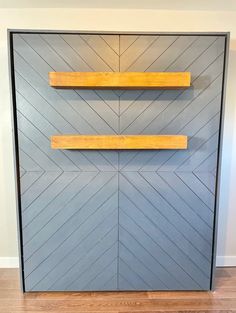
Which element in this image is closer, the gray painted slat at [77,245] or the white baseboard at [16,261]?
the gray painted slat at [77,245]

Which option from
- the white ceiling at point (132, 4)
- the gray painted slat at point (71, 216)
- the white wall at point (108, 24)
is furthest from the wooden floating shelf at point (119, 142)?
the white ceiling at point (132, 4)

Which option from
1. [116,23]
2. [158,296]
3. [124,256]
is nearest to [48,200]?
[124,256]

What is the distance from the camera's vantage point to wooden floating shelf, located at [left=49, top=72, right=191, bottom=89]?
172 cm

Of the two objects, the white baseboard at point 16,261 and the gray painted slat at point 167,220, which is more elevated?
the gray painted slat at point 167,220

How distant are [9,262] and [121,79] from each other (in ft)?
6.82

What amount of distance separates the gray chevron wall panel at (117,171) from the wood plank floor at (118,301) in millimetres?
76

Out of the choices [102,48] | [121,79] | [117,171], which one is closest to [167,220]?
[117,171]

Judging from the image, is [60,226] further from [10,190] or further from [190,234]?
[190,234]

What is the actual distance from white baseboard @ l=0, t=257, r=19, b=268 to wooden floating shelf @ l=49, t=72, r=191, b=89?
1785mm

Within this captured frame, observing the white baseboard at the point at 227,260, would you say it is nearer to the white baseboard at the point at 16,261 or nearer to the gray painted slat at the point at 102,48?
the white baseboard at the point at 16,261

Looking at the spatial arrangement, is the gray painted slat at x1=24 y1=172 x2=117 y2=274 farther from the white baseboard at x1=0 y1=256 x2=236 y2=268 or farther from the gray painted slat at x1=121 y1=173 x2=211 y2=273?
the white baseboard at x1=0 y1=256 x2=236 y2=268

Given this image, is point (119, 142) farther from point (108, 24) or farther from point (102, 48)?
point (108, 24)

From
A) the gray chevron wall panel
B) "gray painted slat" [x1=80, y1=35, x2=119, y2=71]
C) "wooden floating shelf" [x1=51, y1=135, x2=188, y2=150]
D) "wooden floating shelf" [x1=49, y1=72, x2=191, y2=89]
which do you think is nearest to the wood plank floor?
the gray chevron wall panel

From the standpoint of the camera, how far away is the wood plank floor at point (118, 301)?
1912 millimetres
